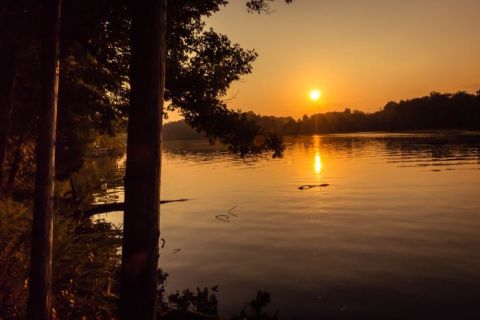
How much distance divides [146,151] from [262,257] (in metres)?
15.5

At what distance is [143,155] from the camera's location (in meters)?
4.95

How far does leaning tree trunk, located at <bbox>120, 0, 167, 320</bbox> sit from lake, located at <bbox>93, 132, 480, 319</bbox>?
21.7 feet

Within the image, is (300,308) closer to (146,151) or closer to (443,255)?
(443,255)

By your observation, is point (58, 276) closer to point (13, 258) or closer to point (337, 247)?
point (13, 258)

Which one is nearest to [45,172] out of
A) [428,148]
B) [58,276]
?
[58,276]

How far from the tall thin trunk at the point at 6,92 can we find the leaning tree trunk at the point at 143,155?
8.03 meters

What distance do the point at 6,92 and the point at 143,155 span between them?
337 inches

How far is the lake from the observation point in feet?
46.3

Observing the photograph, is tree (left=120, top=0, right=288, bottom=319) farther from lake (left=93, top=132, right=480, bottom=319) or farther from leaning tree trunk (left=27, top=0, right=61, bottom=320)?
lake (left=93, top=132, right=480, bottom=319)

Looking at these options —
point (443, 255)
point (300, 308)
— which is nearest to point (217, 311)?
point (300, 308)

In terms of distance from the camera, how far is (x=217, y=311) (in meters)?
13.9

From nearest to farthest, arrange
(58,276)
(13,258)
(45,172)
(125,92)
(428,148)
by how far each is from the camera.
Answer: (45,172) < (13,258) < (58,276) < (125,92) < (428,148)

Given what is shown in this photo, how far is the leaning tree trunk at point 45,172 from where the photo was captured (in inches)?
268

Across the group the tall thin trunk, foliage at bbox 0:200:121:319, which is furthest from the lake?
the tall thin trunk
